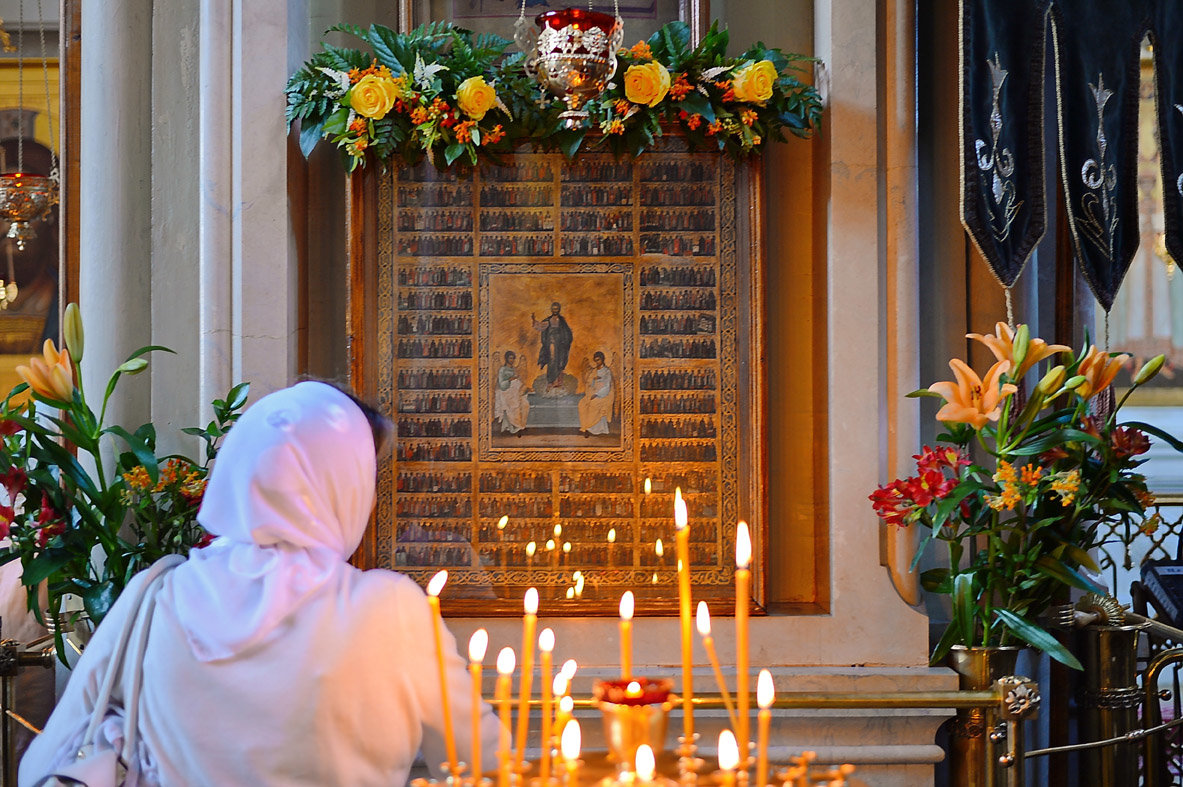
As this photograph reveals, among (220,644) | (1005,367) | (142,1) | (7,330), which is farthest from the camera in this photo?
(7,330)

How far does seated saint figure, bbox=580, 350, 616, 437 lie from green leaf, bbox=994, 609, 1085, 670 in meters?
1.40

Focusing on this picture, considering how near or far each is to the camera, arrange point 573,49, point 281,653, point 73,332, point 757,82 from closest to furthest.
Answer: point 281,653 → point 573,49 → point 73,332 → point 757,82

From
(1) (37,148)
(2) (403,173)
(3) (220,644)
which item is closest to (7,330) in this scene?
(1) (37,148)

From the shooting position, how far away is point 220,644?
2109 mm

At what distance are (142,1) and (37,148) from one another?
3.72m

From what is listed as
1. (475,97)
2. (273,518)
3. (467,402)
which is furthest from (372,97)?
(273,518)

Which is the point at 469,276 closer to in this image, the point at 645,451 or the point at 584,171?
the point at 584,171

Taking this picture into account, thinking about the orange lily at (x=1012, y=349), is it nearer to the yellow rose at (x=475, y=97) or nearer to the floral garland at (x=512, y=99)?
the floral garland at (x=512, y=99)

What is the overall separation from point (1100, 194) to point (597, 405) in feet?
6.09

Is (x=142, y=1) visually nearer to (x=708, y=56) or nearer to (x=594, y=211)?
(x=594, y=211)

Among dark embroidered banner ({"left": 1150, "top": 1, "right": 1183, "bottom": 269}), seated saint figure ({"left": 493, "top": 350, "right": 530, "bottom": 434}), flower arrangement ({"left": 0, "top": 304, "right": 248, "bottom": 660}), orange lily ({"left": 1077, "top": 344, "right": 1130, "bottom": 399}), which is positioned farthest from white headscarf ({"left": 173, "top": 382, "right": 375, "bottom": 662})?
dark embroidered banner ({"left": 1150, "top": 1, "right": 1183, "bottom": 269})

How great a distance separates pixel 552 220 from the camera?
3838mm

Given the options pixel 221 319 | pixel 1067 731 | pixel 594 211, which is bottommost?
pixel 1067 731

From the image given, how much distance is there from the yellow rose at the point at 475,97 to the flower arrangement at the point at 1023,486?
5.48 ft
